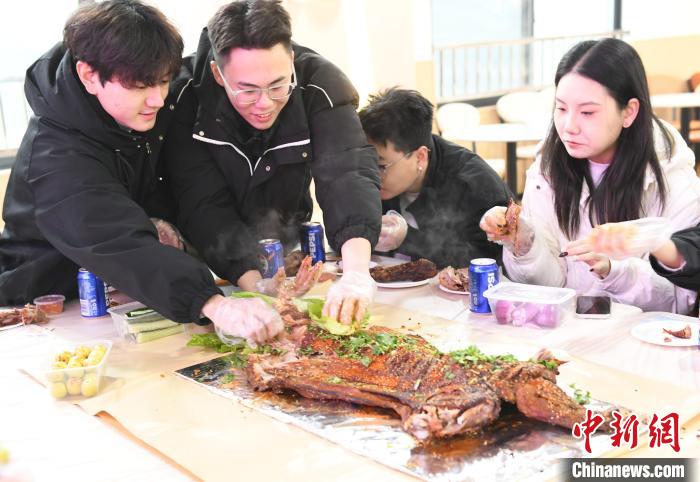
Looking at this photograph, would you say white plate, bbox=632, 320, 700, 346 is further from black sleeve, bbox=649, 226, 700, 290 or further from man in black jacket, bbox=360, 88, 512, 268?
man in black jacket, bbox=360, 88, 512, 268

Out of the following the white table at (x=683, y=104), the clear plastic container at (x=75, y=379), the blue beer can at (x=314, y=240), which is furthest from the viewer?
the white table at (x=683, y=104)

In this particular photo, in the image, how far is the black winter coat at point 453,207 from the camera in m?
3.03

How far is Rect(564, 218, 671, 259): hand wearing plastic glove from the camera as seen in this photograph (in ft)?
6.70

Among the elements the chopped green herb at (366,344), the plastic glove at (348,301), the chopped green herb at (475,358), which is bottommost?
the chopped green herb at (366,344)

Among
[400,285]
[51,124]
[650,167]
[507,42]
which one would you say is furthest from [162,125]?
[507,42]

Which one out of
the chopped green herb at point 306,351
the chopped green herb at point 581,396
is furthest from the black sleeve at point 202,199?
the chopped green herb at point 581,396

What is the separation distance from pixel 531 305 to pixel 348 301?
0.55 m

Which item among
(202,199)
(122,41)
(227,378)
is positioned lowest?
(227,378)

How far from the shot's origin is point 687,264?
7.22 feet

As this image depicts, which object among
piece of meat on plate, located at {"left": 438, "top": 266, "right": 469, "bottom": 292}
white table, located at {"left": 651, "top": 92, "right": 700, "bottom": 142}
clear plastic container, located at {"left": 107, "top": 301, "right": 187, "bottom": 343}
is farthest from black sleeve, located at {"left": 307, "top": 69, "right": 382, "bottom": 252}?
white table, located at {"left": 651, "top": 92, "right": 700, "bottom": 142}

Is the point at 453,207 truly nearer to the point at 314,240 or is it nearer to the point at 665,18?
the point at 314,240

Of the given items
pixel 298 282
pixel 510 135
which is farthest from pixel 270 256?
pixel 510 135

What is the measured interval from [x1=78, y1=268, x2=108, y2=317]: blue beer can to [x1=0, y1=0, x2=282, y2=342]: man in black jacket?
24 centimetres

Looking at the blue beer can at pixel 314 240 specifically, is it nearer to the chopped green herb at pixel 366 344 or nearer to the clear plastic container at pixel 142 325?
the clear plastic container at pixel 142 325
